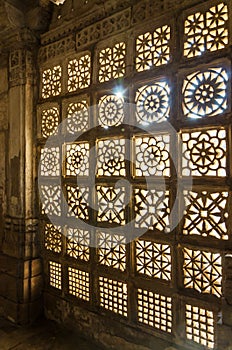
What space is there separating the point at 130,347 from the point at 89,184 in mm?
1652

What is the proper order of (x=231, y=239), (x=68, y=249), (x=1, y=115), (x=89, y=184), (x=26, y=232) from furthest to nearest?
(x=1, y=115)
(x=26, y=232)
(x=68, y=249)
(x=89, y=184)
(x=231, y=239)

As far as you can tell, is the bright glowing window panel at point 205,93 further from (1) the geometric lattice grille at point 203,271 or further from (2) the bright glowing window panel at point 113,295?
(2) the bright glowing window panel at point 113,295

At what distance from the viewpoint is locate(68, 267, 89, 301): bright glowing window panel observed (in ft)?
10.2

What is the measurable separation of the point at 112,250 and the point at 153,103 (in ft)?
4.93

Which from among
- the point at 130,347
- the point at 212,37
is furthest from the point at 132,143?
the point at 130,347

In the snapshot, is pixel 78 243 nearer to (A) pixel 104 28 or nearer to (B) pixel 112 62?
(B) pixel 112 62

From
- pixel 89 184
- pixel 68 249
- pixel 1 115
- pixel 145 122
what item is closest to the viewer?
pixel 145 122

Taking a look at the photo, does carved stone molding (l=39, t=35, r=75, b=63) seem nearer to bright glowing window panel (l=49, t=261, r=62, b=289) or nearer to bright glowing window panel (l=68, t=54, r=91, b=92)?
bright glowing window panel (l=68, t=54, r=91, b=92)

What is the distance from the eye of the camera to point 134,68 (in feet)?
8.93

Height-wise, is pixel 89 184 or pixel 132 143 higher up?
pixel 132 143

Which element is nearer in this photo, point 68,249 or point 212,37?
point 212,37

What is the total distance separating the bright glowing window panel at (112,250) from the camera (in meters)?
2.81

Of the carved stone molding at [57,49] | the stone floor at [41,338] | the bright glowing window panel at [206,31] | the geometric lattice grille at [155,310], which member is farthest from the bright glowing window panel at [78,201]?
the bright glowing window panel at [206,31]

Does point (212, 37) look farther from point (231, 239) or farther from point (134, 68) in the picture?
point (231, 239)
